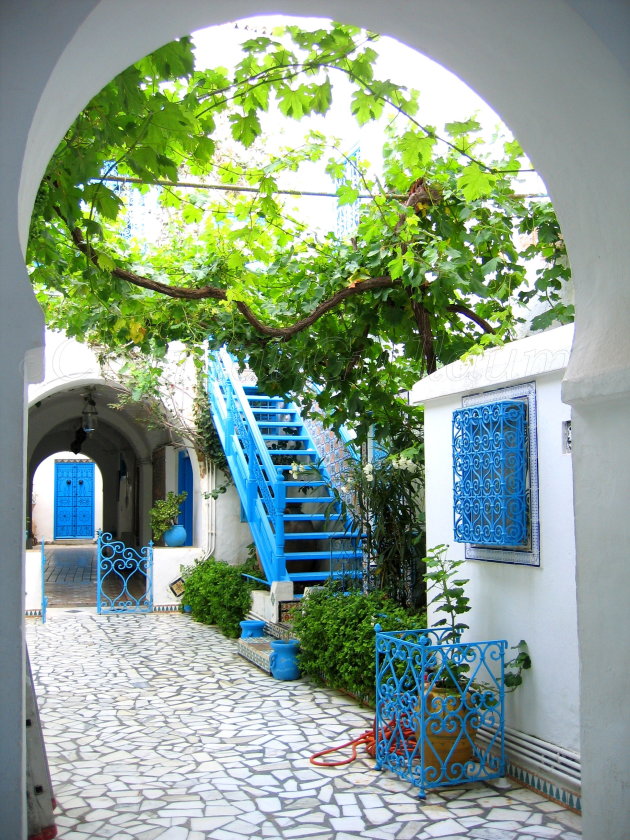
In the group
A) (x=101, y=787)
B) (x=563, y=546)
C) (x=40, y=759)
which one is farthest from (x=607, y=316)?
(x=101, y=787)

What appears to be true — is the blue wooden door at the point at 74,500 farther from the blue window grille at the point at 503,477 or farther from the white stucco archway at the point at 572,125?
the white stucco archway at the point at 572,125

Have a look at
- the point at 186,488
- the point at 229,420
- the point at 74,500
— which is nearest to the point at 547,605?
the point at 229,420

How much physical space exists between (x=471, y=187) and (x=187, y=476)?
37.6ft

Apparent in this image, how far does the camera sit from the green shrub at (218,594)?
1123 centimetres

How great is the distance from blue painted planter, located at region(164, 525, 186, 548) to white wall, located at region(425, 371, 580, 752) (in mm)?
8545

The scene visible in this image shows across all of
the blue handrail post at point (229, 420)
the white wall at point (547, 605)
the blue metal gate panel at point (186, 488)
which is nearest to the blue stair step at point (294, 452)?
the blue handrail post at point (229, 420)

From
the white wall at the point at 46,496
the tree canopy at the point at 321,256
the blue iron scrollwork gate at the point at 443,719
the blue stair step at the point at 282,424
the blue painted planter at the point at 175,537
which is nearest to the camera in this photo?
the tree canopy at the point at 321,256

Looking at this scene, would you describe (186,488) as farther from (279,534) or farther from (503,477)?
(503,477)

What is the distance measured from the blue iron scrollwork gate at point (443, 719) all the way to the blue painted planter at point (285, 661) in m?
2.76

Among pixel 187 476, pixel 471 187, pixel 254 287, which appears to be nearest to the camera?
pixel 471 187

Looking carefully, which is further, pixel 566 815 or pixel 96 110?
pixel 566 815

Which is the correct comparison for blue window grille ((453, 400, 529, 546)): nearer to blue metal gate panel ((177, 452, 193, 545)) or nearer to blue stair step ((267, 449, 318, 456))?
blue stair step ((267, 449, 318, 456))

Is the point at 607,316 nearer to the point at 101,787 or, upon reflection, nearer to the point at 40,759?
the point at 40,759

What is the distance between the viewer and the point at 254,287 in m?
8.55
